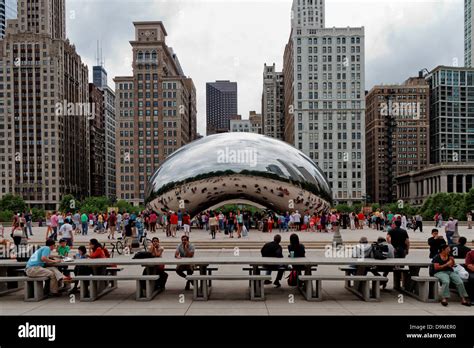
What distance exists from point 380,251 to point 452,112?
550ft

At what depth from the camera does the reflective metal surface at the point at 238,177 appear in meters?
26.2

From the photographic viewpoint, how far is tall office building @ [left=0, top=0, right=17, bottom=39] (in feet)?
571

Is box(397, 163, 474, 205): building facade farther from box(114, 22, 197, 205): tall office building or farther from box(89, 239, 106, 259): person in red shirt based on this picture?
box(89, 239, 106, 259): person in red shirt

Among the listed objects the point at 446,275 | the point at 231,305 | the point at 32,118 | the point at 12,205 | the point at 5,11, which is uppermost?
the point at 5,11

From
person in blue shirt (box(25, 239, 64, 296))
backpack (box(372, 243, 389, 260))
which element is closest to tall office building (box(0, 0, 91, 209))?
person in blue shirt (box(25, 239, 64, 296))

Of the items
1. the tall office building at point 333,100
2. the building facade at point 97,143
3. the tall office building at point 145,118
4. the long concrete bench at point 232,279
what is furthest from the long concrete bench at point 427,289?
the building facade at point 97,143

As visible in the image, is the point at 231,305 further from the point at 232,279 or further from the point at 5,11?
the point at 5,11

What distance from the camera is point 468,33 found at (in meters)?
167

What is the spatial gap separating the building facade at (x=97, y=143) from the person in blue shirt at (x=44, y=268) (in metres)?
148

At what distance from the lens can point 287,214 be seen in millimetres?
26797

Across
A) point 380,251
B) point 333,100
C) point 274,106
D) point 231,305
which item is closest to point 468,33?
point 274,106

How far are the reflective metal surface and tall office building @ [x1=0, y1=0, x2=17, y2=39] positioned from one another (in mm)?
178525
